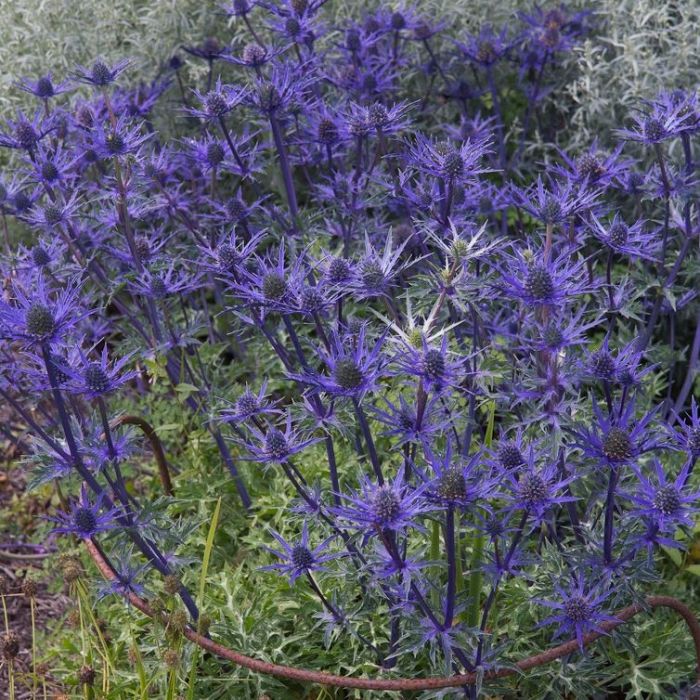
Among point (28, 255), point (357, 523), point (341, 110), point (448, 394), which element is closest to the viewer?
point (357, 523)

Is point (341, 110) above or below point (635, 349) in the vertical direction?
above

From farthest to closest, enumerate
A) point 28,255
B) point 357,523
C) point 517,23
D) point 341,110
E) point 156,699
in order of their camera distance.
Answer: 1. point 517,23
2. point 341,110
3. point 28,255
4. point 156,699
5. point 357,523

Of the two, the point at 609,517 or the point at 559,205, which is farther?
the point at 559,205

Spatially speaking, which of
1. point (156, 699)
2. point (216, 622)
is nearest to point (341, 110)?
point (216, 622)

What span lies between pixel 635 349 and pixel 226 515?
4.18ft

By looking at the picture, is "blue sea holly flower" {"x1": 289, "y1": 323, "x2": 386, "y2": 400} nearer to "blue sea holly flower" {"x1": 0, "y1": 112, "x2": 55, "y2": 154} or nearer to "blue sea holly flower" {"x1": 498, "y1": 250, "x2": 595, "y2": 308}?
"blue sea holly flower" {"x1": 498, "y1": 250, "x2": 595, "y2": 308}

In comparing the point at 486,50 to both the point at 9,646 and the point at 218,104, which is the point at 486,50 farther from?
the point at 9,646

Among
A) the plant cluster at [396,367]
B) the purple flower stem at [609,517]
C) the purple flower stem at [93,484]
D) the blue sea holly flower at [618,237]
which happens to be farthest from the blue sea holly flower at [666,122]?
the purple flower stem at [93,484]

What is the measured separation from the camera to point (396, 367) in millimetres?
1973

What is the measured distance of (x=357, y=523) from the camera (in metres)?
1.89

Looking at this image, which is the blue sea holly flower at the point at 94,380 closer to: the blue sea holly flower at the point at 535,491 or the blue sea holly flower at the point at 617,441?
the blue sea holly flower at the point at 535,491

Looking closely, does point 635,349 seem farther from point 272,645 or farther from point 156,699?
point 156,699

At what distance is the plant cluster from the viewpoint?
194cm

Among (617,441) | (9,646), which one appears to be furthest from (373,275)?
(9,646)
